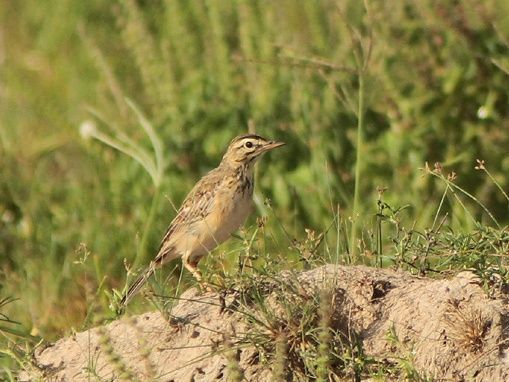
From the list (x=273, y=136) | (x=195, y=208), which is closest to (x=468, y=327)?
(x=195, y=208)

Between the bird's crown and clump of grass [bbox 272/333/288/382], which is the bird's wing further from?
clump of grass [bbox 272/333/288/382]

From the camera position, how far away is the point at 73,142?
13.1 metres

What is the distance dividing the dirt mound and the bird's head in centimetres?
211

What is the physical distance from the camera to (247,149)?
29.9 ft

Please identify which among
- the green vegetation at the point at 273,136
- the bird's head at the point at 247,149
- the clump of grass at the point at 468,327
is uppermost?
the clump of grass at the point at 468,327

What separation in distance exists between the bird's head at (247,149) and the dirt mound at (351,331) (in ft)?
6.92

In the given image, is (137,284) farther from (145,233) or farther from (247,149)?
(247,149)

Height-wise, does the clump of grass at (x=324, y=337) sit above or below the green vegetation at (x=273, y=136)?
above

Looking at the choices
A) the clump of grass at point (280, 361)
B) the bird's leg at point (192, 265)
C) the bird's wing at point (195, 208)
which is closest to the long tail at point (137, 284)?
the bird's leg at point (192, 265)

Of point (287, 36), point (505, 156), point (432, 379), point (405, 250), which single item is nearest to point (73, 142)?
point (287, 36)

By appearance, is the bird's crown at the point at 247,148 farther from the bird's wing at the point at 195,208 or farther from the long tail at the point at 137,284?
the long tail at the point at 137,284

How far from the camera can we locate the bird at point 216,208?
8.70 metres

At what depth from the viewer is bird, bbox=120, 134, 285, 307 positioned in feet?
→ 28.5

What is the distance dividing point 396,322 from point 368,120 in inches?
178
